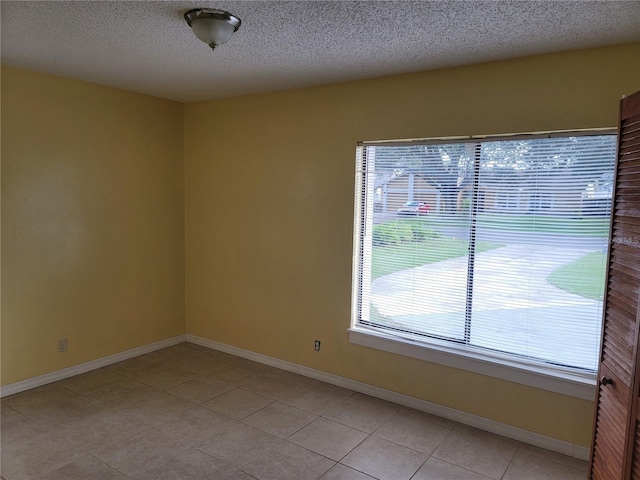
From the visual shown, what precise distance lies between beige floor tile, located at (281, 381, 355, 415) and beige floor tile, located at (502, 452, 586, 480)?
1.28 metres

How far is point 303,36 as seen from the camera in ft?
8.09

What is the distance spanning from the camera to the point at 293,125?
12.4ft

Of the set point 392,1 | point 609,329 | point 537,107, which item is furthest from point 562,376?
point 392,1

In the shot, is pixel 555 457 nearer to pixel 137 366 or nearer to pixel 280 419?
pixel 280 419

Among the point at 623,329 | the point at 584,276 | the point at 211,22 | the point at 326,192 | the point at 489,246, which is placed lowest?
the point at 623,329

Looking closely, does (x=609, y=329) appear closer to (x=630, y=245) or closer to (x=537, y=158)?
(x=630, y=245)

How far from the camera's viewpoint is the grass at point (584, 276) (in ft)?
8.57

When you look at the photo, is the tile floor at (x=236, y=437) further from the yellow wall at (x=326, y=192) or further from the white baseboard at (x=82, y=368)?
the yellow wall at (x=326, y=192)

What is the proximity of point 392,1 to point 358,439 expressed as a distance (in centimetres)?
255

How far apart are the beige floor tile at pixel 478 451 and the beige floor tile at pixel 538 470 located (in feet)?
0.15

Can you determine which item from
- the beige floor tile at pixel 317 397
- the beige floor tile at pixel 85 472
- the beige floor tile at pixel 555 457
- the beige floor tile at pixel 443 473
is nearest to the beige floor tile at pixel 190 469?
the beige floor tile at pixel 85 472

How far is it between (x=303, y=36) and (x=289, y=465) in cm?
246

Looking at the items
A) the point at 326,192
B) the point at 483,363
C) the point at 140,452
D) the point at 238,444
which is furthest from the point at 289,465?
the point at 326,192

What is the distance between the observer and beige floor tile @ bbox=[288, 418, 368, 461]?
275 centimetres
